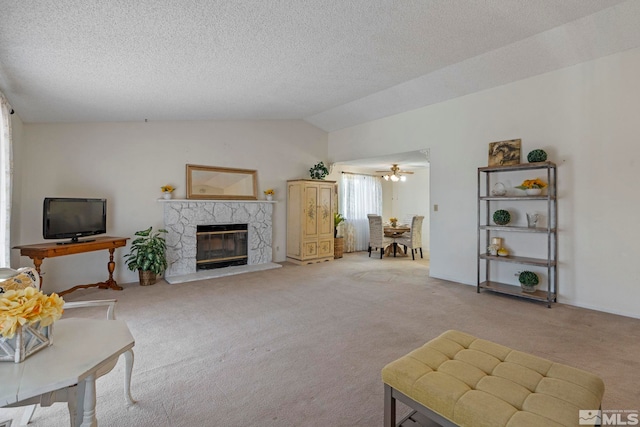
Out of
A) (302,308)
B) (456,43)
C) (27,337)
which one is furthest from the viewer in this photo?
(302,308)

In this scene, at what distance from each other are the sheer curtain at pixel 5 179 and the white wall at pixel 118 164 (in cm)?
87

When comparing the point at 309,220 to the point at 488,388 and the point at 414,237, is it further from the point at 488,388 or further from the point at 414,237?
the point at 488,388

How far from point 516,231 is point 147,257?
5268 millimetres

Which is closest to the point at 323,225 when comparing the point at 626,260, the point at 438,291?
the point at 438,291

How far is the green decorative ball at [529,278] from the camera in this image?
3.92 meters

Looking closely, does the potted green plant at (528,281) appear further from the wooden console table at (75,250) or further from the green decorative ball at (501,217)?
the wooden console table at (75,250)

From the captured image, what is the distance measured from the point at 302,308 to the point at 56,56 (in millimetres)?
3346

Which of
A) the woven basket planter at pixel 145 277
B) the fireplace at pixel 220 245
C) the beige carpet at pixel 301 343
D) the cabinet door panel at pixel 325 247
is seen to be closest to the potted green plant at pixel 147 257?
the woven basket planter at pixel 145 277

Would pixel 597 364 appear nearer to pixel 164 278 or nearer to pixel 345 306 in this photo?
pixel 345 306

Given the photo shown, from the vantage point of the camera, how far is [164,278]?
17.0ft

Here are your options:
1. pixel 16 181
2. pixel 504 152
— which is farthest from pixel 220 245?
pixel 504 152

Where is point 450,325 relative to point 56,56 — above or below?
below

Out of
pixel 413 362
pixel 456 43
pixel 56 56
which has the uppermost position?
pixel 456 43

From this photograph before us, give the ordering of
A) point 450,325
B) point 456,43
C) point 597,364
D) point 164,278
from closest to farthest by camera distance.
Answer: point 597,364
point 450,325
point 456,43
point 164,278
